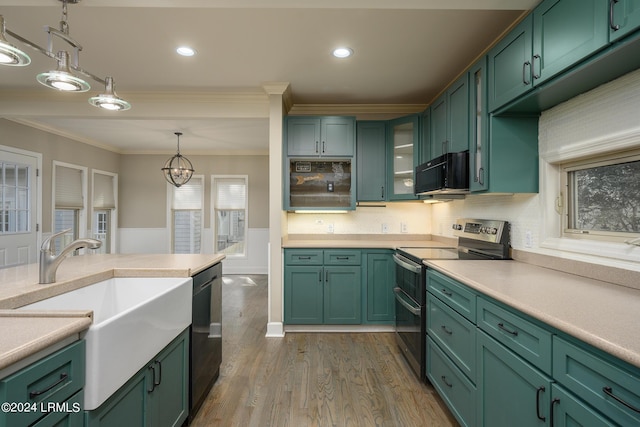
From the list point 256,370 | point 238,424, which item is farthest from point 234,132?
point 238,424

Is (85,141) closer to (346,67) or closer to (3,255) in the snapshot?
(3,255)

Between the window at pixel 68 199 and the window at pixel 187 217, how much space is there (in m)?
1.59

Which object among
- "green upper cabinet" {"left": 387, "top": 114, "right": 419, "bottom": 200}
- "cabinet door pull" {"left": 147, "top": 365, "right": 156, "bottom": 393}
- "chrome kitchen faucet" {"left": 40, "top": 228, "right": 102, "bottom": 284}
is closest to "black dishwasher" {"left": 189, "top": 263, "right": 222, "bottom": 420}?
"cabinet door pull" {"left": 147, "top": 365, "right": 156, "bottom": 393}

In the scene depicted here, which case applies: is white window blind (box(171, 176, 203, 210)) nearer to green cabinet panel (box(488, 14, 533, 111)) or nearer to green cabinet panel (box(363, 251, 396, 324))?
green cabinet panel (box(363, 251, 396, 324))

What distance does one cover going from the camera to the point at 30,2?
6.10 ft

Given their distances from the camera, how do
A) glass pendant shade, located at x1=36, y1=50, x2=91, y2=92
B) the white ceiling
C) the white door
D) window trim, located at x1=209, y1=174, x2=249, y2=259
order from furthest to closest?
1. window trim, located at x1=209, y1=174, x2=249, y2=259
2. the white door
3. the white ceiling
4. glass pendant shade, located at x1=36, y1=50, x2=91, y2=92

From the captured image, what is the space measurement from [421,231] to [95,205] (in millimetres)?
5969

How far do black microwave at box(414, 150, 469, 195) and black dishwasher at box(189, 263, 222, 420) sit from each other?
194cm

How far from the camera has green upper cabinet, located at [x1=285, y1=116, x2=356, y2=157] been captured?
3512 mm

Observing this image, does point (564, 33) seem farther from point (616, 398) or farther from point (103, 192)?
point (103, 192)

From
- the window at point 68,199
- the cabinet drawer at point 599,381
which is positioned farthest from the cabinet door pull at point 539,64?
the window at point 68,199

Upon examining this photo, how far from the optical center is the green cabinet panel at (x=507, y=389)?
1134 millimetres

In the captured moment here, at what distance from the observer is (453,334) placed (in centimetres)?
185

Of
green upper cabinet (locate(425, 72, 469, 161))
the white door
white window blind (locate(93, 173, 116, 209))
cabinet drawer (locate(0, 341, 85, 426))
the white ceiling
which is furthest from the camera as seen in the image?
white window blind (locate(93, 173, 116, 209))
